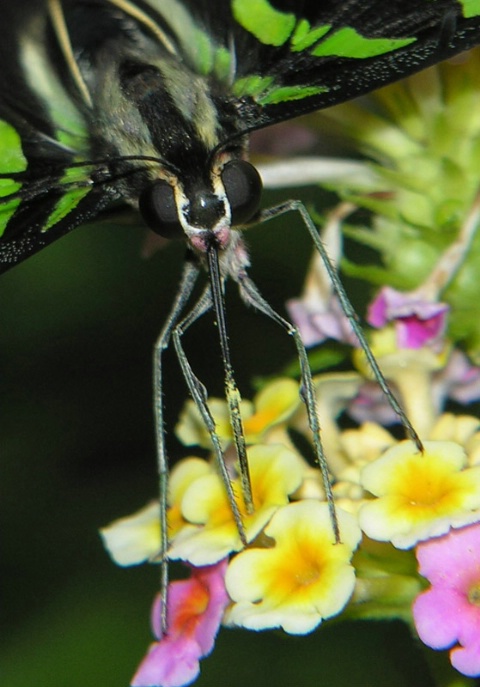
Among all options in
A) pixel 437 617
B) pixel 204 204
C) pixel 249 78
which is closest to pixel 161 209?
pixel 204 204

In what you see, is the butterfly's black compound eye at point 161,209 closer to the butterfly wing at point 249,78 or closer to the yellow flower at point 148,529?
the butterfly wing at point 249,78

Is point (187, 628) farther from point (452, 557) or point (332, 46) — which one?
point (332, 46)

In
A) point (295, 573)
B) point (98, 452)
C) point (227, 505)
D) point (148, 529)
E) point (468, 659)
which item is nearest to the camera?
point (468, 659)

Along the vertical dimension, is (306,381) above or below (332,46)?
below

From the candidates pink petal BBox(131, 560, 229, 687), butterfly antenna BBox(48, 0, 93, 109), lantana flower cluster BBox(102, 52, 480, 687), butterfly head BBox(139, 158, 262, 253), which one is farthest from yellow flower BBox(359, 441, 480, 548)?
butterfly antenna BBox(48, 0, 93, 109)

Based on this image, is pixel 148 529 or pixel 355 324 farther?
pixel 148 529

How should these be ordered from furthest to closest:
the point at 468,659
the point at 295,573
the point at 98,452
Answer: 1. the point at 98,452
2. the point at 295,573
3. the point at 468,659

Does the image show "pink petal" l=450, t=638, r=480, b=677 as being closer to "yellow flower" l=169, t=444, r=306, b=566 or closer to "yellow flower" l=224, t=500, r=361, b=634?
"yellow flower" l=224, t=500, r=361, b=634
